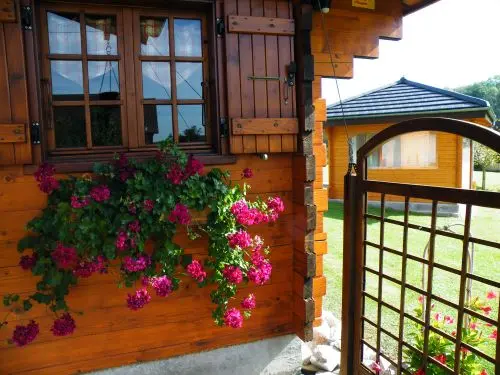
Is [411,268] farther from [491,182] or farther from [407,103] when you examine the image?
[491,182]

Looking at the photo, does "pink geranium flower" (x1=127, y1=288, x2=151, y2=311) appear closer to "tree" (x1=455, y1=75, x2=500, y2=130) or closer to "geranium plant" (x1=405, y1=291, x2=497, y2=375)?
"geranium plant" (x1=405, y1=291, x2=497, y2=375)

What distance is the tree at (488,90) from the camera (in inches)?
1554

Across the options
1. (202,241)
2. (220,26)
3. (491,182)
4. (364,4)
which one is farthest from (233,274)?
(491,182)

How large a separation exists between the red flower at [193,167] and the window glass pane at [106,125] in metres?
0.55

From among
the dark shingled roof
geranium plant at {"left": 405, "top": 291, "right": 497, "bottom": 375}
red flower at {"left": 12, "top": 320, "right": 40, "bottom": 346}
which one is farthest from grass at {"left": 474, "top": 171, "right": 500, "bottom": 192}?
red flower at {"left": 12, "top": 320, "right": 40, "bottom": 346}

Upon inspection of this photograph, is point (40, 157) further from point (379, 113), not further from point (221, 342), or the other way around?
point (379, 113)

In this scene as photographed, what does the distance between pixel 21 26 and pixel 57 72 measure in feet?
1.02

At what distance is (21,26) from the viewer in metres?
2.20

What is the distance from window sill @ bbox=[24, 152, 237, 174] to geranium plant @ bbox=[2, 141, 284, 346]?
0.08 m

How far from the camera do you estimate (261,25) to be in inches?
102

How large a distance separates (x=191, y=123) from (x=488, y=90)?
46.7 meters

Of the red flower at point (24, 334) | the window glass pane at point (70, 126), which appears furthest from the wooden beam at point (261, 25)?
the red flower at point (24, 334)

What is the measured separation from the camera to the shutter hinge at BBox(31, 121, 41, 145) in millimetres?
2256

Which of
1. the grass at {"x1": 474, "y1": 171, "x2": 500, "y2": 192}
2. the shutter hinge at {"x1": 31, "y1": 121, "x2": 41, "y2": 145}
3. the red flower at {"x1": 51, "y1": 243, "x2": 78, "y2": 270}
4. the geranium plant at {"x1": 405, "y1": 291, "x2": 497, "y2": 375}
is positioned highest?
the shutter hinge at {"x1": 31, "y1": 121, "x2": 41, "y2": 145}
